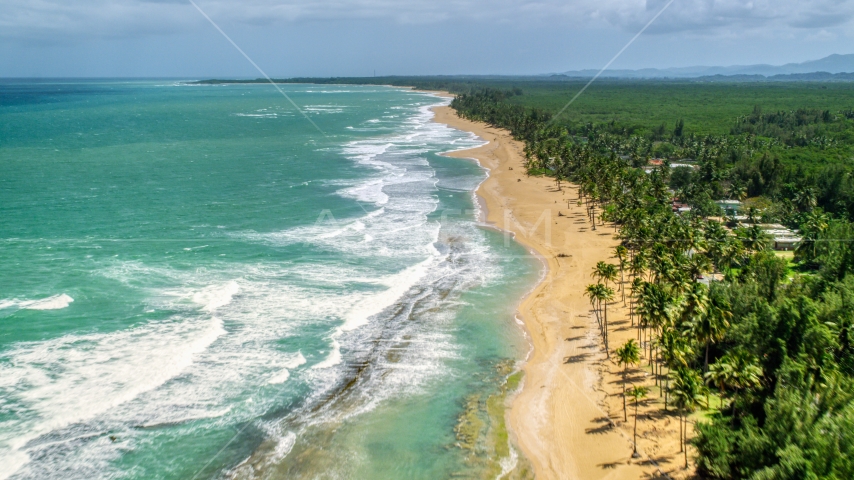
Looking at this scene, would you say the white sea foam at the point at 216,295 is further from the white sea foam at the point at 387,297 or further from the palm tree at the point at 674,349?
the palm tree at the point at 674,349

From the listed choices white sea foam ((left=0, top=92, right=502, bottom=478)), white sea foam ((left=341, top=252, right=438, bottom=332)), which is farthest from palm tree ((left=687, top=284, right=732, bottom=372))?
white sea foam ((left=341, top=252, right=438, bottom=332))

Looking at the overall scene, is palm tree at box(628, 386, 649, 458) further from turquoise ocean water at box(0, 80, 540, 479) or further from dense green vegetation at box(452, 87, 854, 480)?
turquoise ocean water at box(0, 80, 540, 479)

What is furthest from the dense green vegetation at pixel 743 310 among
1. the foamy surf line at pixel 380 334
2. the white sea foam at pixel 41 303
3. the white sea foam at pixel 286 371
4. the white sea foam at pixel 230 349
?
the white sea foam at pixel 41 303

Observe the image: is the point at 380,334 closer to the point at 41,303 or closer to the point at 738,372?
the point at 738,372

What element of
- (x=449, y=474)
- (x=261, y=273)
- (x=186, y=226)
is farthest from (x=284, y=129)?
(x=449, y=474)

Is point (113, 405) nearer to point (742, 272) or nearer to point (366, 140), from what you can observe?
point (742, 272)

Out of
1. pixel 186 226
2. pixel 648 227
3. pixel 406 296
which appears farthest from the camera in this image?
pixel 186 226
